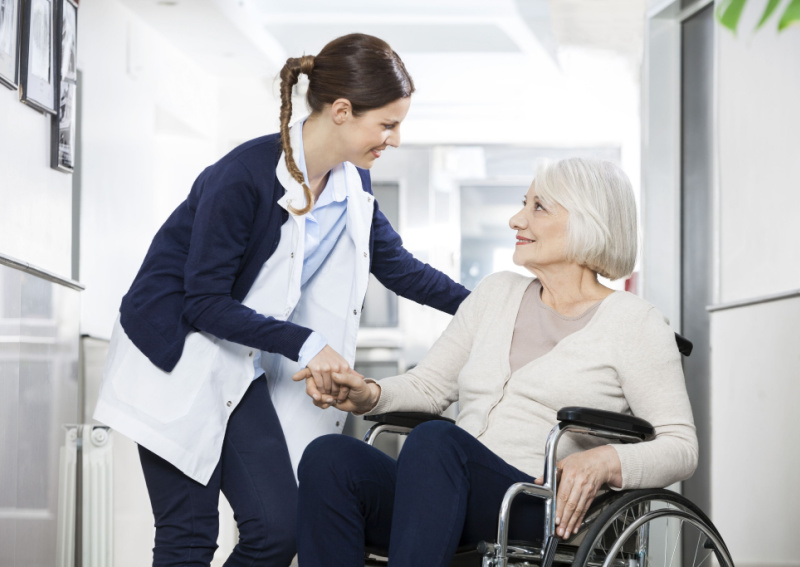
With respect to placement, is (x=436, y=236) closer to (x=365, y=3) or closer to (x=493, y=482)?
(x=365, y=3)

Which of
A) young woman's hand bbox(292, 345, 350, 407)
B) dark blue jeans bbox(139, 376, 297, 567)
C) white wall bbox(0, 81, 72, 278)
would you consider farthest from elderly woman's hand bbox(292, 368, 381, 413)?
white wall bbox(0, 81, 72, 278)

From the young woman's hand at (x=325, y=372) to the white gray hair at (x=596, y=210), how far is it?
0.47 meters

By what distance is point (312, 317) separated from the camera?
2078 millimetres

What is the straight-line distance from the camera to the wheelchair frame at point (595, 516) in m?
1.48

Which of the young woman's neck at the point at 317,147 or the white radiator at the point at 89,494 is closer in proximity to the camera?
the young woman's neck at the point at 317,147

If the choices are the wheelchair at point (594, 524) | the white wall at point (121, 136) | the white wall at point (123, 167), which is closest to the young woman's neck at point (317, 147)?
the wheelchair at point (594, 524)

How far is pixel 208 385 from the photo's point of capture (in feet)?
6.29

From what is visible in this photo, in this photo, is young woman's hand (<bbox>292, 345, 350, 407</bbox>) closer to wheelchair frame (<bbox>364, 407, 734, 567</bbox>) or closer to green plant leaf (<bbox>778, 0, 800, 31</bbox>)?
wheelchair frame (<bbox>364, 407, 734, 567</bbox>)

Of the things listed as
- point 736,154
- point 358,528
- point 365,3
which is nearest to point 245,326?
point 358,528

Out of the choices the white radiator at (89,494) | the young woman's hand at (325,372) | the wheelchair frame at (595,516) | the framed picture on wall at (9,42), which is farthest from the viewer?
the white radiator at (89,494)

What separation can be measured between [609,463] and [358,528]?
399 mm

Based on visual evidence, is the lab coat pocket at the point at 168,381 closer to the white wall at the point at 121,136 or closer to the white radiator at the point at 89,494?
the white radiator at the point at 89,494

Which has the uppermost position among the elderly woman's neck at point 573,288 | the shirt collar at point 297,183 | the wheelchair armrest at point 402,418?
the shirt collar at point 297,183

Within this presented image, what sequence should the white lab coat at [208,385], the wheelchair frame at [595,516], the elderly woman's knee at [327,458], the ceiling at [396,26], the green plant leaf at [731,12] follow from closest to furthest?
the green plant leaf at [731,12] < the wheelchair frame at [595,516] < the elderly woman's knee at [327,458] < the white lab coat at [208,385] < the ceiling at [396,26]
